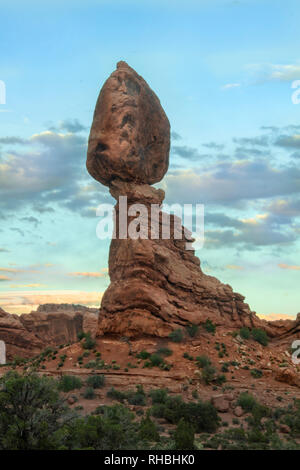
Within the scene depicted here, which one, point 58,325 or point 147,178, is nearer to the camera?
point 147,178

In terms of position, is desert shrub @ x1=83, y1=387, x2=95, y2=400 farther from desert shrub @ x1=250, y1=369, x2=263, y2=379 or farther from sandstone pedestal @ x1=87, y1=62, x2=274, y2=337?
A: desert shrub @ x1=250, y1=369, x2=263, y2=379

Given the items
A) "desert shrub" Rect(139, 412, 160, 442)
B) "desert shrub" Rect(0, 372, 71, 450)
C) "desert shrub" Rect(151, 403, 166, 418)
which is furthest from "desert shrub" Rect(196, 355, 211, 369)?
"desert shrub" Rect(0, 372, 71, 450)

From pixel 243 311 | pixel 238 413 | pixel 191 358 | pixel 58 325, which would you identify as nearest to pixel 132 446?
pixel 238 413

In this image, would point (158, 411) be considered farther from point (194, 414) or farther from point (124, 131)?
point (124, 131)

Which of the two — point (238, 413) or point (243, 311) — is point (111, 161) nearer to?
point (243, 311)

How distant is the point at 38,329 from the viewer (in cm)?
6806

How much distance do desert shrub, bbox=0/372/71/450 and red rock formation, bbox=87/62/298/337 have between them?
930 inches

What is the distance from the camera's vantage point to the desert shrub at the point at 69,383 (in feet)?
112

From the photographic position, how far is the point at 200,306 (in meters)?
44.8

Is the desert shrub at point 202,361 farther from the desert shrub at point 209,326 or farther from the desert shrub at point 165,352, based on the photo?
the desert shrub at point 209,326

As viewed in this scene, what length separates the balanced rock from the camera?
4522 centimetres

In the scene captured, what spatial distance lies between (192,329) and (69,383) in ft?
40.3
